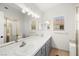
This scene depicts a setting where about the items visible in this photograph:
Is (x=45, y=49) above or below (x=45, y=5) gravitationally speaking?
below

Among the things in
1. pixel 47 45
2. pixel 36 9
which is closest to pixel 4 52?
pixel 47 45

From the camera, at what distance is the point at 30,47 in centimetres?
Result: 122

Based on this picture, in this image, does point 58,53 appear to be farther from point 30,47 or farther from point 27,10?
point 27,10

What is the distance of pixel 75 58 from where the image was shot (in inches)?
46.6

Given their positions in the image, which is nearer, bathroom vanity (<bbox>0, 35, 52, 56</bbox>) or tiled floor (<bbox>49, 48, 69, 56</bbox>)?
bathroom vanity (<bbox>0, 35, 52, 56</bbox>)

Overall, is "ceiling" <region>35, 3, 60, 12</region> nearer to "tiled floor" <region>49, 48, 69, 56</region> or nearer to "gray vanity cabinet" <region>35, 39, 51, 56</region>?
"gray vanity cabinet" <region>35, 39, 51, 56</region>

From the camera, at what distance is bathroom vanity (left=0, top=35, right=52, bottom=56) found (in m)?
1.13

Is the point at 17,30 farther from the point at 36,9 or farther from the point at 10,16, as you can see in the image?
the point at 36,9

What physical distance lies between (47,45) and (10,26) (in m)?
0.66

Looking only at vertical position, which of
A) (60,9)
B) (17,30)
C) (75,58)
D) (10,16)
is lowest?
(75,58)

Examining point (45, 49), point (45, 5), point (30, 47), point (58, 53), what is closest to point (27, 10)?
point (45, 5)

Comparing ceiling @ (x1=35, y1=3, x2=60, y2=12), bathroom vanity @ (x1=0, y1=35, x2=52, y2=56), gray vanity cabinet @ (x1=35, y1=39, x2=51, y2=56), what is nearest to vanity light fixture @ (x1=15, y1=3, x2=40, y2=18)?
ceiling @ (x1=35, y1=3, x2=60, y2=12)

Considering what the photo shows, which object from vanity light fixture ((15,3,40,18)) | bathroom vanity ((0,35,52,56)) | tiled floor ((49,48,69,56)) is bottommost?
tiled floor ((49,48,69,56))

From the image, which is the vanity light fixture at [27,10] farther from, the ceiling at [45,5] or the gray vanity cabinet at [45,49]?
the gray vanity cabinet at [45,49]
